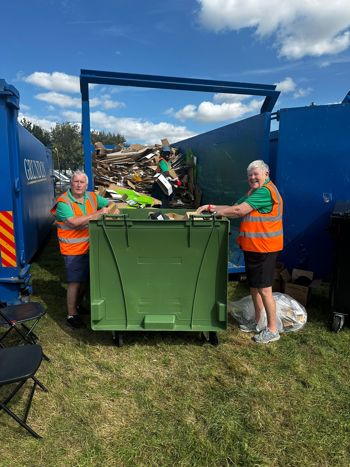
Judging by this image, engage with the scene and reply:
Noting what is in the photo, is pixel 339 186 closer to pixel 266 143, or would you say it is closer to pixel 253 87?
pixel 266 143

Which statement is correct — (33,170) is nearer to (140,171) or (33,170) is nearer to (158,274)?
(140,171)

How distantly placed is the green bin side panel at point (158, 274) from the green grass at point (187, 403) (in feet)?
1.12

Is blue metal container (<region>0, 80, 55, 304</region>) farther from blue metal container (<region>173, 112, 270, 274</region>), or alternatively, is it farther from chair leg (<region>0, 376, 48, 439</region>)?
blue metal container (<region>173, 112, 270, 274</region>)

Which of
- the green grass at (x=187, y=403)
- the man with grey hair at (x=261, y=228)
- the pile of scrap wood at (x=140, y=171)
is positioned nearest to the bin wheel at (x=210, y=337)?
the green grass at (x=187, y=403)

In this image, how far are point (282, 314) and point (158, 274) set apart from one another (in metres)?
1.56

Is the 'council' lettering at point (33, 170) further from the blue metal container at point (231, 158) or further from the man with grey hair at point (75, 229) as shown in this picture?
the blue metal container at point (231, 158)

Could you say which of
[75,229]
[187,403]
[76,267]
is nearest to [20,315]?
[76,267]

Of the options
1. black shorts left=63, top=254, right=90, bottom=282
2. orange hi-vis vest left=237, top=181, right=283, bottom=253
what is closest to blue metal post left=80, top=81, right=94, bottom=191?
black shorts left=63, top=254, right=90, bottom=282

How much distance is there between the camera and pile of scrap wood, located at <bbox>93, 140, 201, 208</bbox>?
8055 millimetres

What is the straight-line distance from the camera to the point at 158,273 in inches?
134

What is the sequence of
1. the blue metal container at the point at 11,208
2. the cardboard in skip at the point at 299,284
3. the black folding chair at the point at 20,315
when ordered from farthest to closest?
1. the cardboard in skip at the point at 299,284
2. the blue metal container at the point at 11,208
3. the black folding chair at the point at 20,315

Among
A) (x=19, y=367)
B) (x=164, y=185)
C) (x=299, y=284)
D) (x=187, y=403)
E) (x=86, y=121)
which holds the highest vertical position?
(x=86, y=121)

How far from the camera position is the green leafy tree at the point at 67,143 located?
151 feet

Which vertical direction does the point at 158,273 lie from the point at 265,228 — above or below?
below
